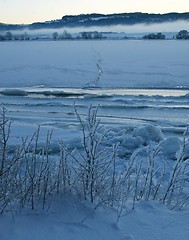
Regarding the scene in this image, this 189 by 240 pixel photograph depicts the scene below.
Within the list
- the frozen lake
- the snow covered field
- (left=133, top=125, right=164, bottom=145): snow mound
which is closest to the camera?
the snow covered field

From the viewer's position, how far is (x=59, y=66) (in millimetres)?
25875

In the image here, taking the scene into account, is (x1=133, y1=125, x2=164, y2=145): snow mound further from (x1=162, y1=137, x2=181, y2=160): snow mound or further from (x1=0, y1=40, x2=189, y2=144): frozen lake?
(x1=0, y1=40, x2=189, y2=144): frozen lake

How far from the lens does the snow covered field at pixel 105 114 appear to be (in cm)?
371

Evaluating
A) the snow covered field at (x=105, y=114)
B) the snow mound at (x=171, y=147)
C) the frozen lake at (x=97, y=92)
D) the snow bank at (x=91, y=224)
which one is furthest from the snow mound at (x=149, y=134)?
the snow bank at (x=91, y=224)

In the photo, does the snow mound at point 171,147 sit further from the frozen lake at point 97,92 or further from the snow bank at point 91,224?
the snow bank at point 91,224

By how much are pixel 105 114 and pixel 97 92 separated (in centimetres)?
497

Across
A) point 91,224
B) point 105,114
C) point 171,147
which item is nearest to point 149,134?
point 171,147

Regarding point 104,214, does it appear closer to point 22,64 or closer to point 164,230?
point 164,230

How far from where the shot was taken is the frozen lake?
10.8 meters

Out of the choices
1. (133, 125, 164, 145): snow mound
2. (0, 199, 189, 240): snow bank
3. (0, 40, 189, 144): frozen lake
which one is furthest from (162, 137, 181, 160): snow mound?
(0, 199, 189, 240): snow bank

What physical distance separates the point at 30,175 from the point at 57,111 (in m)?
8.40

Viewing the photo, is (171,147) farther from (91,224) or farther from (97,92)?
(97,92)

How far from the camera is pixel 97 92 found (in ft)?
54.6

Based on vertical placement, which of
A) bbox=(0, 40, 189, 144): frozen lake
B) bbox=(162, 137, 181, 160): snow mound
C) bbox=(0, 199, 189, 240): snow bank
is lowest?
bbox=(0, 40, 189, 144): frozen lake
